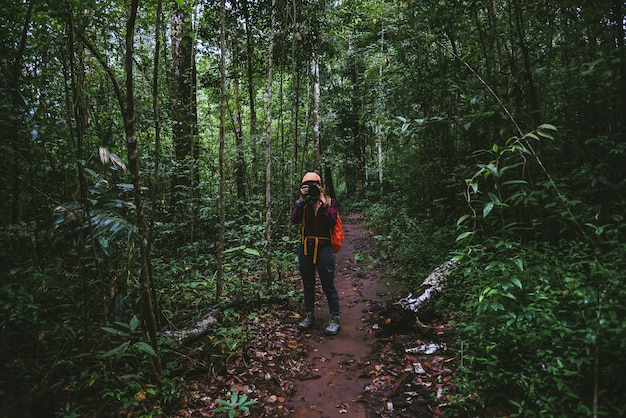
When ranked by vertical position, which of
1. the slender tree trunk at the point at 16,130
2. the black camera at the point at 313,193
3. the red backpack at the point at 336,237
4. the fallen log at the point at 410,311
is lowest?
the fallen log at the point at 410,311

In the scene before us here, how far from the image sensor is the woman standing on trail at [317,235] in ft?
16.6

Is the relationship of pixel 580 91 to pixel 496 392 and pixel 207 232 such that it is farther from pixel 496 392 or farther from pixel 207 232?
pixel 207 232

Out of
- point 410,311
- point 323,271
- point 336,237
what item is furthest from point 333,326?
point 336,237

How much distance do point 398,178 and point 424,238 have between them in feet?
11.2

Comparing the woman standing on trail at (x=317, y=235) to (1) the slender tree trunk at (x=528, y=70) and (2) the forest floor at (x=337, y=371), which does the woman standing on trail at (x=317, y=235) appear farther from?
(1) the slender tree trunk at (x=528, y=70)

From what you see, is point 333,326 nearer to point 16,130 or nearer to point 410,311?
point 410,311

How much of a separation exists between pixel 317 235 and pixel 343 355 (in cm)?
172

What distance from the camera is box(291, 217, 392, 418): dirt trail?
3.53 metres

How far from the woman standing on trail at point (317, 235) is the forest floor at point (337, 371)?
48 centimetres

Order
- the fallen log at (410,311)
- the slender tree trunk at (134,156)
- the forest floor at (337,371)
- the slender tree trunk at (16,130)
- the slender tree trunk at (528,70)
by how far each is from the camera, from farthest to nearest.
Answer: the fallen log at (410,311), the slender tree trunk at (528,70), the forest floor at (337,371), the slender tree trunk at (16,130), the slender tree trunk at (134,156)

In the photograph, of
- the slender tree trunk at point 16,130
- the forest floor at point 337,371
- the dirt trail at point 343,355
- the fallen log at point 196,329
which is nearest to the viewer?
the slender tree trunk at point 16,130

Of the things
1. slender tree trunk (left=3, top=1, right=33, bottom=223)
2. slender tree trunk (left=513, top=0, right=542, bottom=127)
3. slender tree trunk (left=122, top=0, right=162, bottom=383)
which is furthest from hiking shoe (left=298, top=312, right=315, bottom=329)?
slender tree trunk (left=513, top=0, right=542, bottom=127)

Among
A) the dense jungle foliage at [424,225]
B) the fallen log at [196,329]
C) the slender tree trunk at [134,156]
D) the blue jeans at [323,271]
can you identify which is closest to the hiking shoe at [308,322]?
the blue jeans at [323,271]

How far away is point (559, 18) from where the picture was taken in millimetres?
4676
